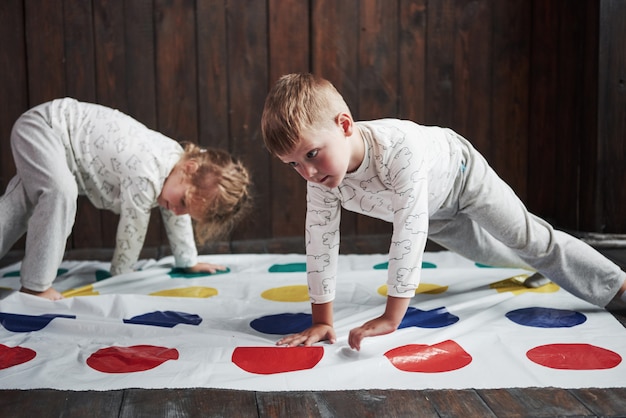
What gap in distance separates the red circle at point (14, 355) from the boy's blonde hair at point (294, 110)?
0.55 metres

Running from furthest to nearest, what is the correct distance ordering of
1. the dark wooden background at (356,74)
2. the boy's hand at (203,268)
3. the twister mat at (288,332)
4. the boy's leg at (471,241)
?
the dark wooden background at (356,74) < the boy's hand at (203,268) < the boy's leg at (471,241) < the twister mat at (288,332)

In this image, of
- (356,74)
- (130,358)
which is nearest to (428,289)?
(130,358)

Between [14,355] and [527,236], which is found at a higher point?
[527,236]

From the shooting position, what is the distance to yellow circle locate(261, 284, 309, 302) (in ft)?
5.61

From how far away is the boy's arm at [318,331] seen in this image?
1349 millimetres

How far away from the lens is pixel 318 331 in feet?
4.52

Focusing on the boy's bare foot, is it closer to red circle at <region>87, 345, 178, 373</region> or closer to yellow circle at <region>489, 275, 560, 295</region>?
red circle at <region>87, 345, 178, 373</region>

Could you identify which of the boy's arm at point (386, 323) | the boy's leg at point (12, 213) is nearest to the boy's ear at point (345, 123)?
the boy's arm at point (386, 323)

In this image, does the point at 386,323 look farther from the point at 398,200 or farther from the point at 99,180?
the point at 99,180

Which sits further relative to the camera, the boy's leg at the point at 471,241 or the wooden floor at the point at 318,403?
the boy's leg at the point at 471,241

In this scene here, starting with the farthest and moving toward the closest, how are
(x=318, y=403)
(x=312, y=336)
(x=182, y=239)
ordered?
(x=182, y=239) → (x=312, y=336) → (x=318, y=403)

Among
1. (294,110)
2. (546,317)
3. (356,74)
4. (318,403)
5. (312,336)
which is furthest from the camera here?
(356,74)

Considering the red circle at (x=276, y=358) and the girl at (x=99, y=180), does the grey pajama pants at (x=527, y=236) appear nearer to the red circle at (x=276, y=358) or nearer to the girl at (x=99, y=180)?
the red circle at (x=276, y=358)

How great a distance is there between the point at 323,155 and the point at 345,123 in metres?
0.08
